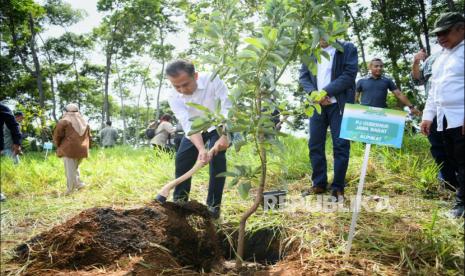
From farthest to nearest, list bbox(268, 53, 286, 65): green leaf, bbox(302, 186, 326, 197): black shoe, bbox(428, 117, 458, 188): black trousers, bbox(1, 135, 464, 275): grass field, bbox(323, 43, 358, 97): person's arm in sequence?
bbox(302, 186, 326, 197): black shoe
bbox(428, 117, 458, 188): black trousers
bbox(323, 43, 358, 97): person's arm
bbox(1, 135, 464, 275): grass field
bbox(268, 53, 286, 65): green leaf

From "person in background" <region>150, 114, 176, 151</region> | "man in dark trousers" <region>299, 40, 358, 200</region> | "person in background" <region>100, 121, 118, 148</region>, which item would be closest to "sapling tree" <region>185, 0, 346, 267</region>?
"man in dark trousers" <region>299, 40, 358, 200</region>

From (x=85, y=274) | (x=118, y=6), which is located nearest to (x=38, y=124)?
(x=118, y=6)

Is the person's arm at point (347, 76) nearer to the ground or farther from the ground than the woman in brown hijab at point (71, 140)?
farther from the ground

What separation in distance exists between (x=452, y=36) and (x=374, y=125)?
590mm

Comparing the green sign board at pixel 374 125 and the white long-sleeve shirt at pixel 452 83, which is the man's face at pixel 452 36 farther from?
the green sign board at pixel 374 125

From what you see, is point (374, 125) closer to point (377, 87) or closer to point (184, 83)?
point (184, 83)

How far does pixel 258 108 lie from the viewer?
1.83m

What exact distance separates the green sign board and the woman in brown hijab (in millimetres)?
3540

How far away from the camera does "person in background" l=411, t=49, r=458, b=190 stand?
9.68 ft

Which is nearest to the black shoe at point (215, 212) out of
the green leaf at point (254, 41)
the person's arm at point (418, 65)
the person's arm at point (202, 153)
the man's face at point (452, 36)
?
the person's arm at point (202, 153)

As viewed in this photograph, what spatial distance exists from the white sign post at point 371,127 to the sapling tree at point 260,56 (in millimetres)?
301

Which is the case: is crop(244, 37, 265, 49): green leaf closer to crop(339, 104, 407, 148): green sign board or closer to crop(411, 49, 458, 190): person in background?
crop(339, 104, 407, 148): green sign board

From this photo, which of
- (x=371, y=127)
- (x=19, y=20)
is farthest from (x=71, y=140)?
(x=371, y=127)

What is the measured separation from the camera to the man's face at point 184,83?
7.48 ft
